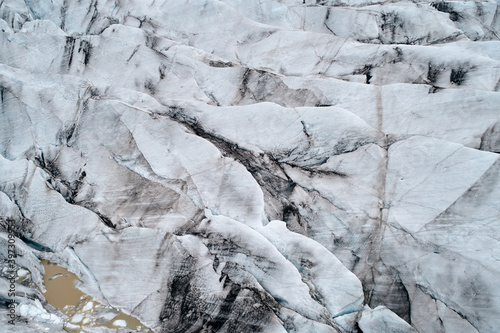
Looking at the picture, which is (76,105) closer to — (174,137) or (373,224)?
(174,137)

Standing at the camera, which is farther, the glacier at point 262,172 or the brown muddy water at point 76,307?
the brown muddy water at point 76,307

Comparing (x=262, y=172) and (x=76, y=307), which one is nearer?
(x=76, y=307)

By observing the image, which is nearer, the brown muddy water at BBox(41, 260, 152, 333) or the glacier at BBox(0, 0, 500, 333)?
the glacier at BBox(0, 0, 500, 333)

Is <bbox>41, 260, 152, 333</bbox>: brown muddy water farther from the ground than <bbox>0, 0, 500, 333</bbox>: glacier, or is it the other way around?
<bbox>0, 0, 500, 333</bbox>: glacier

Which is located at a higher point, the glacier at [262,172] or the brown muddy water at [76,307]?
the glacier at [262,172]
